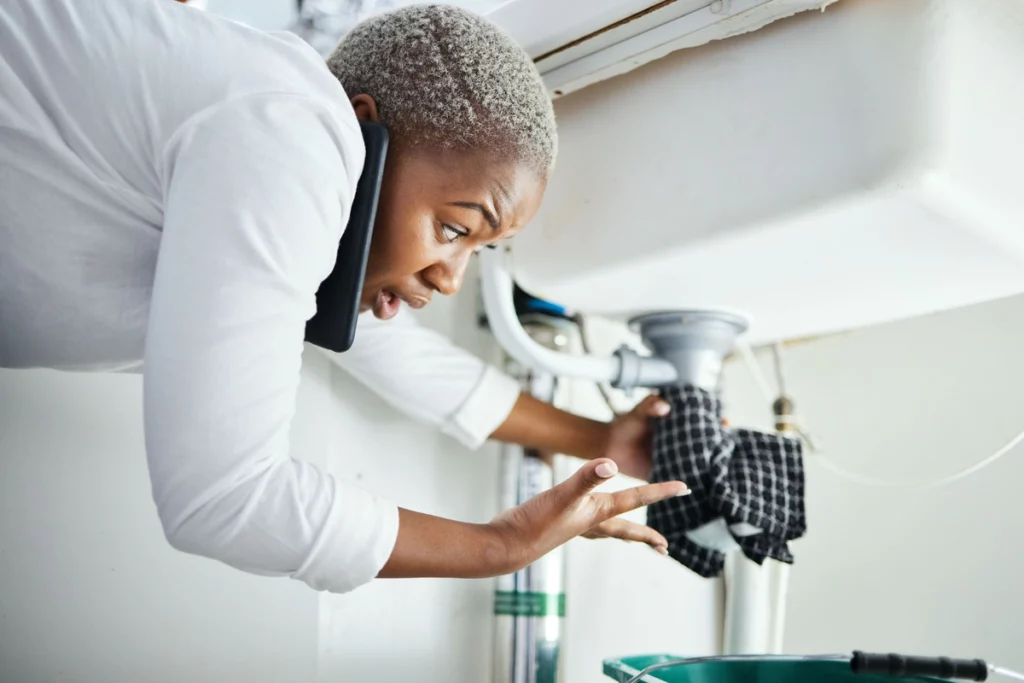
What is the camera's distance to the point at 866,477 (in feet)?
3.62

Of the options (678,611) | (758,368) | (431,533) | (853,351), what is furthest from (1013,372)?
(431,533)

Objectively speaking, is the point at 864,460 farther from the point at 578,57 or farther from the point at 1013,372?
the point at 578,57

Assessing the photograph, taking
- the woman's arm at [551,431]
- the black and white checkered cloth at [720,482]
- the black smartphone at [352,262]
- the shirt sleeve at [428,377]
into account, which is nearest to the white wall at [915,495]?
the black and white checkered cloth at [720,482]

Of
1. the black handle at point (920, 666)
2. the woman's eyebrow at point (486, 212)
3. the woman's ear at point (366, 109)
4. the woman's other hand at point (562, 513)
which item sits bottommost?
the black handle at point (920, 666)

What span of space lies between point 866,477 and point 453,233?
693 mm

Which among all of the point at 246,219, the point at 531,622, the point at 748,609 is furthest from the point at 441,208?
the point at 748,609

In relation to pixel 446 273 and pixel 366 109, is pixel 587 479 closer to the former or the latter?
pixel 446 273

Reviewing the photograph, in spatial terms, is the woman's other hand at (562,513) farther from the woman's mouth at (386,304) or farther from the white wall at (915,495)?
the white wall at (915,495)

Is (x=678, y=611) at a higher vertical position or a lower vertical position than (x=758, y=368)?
lower

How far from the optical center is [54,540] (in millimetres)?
781

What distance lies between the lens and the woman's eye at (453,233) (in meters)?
0.69

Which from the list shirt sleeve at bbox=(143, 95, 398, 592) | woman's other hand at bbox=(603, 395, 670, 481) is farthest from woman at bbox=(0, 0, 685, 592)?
woman's other hand at bbox=(603, 395, 670, 481)

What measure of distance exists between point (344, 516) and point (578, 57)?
0.48 meters

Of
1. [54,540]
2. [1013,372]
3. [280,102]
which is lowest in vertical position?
[54,540]
